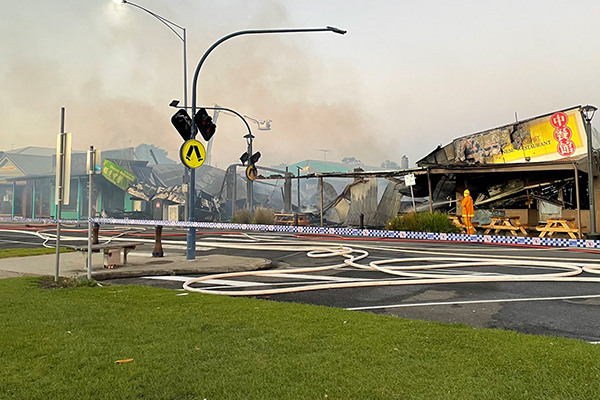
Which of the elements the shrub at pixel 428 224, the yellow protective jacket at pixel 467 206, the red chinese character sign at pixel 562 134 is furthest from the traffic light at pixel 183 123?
the red chinese character sign at pixel 562 134

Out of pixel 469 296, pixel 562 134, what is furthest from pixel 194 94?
pixel 562 134

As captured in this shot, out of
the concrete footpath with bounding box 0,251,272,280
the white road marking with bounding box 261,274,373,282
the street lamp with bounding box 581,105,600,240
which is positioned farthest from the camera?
the street lamp with bounding box 581,105,600,240

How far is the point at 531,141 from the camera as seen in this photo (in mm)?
21422

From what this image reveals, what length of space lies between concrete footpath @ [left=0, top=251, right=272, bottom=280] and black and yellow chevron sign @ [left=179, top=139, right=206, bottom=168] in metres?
2.47

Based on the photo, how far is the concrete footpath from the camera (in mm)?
8672

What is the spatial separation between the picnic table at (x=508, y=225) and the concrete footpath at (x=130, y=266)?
47.4 feet

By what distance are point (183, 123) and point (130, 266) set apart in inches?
152

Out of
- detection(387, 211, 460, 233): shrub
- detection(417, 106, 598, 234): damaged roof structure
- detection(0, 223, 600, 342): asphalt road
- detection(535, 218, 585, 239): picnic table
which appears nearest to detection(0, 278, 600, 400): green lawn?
detection(0, 223, 600, 342): asphalt road

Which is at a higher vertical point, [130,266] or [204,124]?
[204,124]

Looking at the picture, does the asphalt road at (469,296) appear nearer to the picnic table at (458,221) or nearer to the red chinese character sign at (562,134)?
the picnic table at (458,221)

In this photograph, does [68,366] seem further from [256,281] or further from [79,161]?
[79,161]

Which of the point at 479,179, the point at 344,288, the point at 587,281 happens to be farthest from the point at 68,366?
the point at 479,179

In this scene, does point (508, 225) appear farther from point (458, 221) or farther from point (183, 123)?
point (183, 123)

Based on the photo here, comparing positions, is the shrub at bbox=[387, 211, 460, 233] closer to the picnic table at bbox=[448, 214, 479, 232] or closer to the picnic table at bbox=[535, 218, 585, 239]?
the picnic table at bbox=[448, 214, 479, 232]
